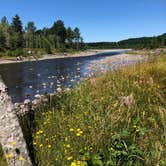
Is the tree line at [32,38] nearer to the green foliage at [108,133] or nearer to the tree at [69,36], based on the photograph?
the tree at [69,36]

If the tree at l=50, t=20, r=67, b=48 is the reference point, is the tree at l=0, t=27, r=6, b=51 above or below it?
below

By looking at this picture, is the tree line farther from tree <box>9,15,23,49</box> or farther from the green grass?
the green grass

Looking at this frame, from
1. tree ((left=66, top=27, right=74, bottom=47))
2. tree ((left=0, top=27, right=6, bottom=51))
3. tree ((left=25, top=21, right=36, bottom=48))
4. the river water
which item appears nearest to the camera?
the river water

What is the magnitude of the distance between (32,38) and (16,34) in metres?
16.4

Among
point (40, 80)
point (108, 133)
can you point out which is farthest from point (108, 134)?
point (40, 80)

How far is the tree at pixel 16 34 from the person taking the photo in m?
97.8

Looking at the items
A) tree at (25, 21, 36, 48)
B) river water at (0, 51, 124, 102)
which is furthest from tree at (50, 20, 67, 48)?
river water at (0, 51, 124, 102)

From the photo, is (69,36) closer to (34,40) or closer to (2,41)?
(34,40)

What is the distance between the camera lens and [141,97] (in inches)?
228

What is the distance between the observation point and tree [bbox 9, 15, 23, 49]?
321 feet

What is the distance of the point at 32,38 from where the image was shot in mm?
116812

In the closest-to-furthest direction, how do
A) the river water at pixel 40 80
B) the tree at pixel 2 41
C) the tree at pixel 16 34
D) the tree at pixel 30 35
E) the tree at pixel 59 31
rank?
the river water at pixel 40 80 → the tree at pixel 2 41 → the tree at pixel 16 34 → the tree at pixel 30 35 → the tree at pixel 59 31

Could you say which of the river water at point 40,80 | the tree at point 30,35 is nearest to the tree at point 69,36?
the tree at point 30,35

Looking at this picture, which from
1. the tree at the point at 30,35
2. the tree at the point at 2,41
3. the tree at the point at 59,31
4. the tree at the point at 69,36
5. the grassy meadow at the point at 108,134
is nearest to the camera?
the grassy meadow at the point at 108,134
